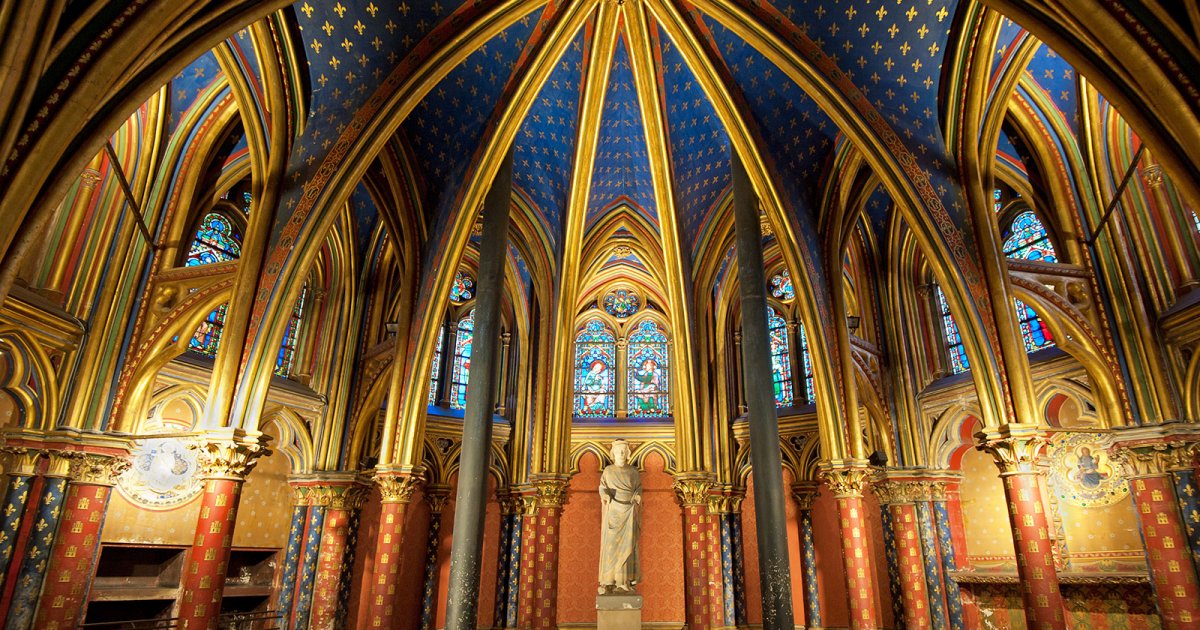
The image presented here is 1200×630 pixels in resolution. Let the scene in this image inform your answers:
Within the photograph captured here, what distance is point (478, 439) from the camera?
33.0 feet

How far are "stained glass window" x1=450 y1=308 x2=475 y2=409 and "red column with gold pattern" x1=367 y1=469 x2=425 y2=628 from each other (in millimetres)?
7181

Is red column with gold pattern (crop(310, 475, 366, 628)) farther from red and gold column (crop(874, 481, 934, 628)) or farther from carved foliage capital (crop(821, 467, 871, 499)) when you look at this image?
red and gold column (crop(874, 481, 934, 628))

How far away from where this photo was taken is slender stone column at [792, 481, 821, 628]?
656 inches

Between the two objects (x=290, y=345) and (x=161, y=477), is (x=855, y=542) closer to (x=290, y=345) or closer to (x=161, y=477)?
(x=290, y=345)

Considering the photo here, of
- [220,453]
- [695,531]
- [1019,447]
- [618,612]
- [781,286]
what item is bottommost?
[618,612]

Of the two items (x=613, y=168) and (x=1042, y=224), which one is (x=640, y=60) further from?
(x=1042, y=224)

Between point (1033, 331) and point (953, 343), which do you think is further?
point (953, 343)

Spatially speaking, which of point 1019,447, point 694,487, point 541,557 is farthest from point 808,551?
point 1019,447

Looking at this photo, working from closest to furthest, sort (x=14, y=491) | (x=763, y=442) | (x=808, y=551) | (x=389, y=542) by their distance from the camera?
(x=14, y=491), (x=763, y=442), (x=389, y=542), (x=808, y=551)

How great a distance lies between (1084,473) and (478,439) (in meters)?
11.8

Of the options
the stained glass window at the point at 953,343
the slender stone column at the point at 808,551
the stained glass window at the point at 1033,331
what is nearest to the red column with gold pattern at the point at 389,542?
the slender stone column at the point at 808,551

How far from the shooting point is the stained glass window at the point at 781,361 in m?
18.9

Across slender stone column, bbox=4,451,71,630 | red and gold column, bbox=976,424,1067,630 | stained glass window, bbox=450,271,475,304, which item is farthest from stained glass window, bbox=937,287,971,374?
slender stone column, bbox=4,451,71,630

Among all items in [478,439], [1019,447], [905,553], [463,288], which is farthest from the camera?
[463,288]
